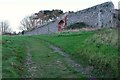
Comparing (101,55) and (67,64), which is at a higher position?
(101,55)

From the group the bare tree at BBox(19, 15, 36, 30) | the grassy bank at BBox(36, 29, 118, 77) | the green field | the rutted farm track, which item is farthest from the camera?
the bare tree at BBox(19, 15, 36, 30)

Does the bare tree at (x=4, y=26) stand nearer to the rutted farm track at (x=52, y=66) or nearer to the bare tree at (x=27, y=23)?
the bare tree at (x=27, y=23)

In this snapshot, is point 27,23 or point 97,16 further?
point 27,23

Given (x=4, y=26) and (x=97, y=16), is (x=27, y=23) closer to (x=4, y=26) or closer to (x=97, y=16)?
(x=4, y=26)

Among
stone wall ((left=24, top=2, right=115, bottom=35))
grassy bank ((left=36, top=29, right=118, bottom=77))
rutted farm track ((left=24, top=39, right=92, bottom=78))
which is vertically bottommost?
rutted farm track ((left=24, top=39, right=92, bottom=78))

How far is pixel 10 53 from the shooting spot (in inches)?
886

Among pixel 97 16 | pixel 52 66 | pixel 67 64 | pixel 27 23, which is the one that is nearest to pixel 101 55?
pixel 67 64

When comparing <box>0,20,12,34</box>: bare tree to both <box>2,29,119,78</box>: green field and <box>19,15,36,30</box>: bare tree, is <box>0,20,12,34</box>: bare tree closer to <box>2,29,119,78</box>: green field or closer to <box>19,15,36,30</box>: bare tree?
<box>19,15,36,30</box>: bare tree

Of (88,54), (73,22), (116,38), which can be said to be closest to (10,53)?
(88,54)

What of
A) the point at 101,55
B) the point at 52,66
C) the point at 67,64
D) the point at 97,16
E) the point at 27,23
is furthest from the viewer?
the point at 27,23

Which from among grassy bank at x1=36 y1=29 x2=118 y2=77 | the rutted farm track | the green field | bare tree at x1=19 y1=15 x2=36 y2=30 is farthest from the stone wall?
bare tree at x1=19 y1=15 x2=36 y2=30

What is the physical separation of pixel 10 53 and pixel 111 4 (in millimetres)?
22064

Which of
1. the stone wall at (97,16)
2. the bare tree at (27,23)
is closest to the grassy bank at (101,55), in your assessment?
the stone wall at (97,16)

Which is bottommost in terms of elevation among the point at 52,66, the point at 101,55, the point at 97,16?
the point at 52,66
